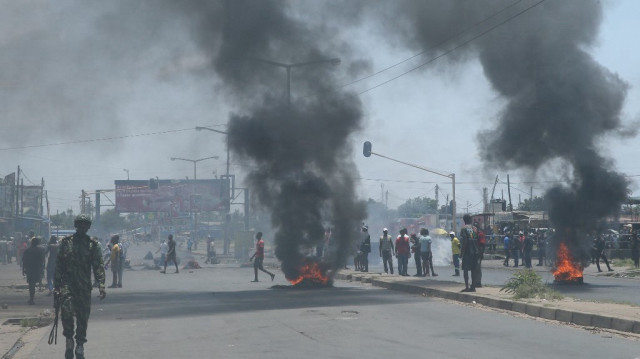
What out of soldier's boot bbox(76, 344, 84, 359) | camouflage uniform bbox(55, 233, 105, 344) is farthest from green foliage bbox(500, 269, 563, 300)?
soldier's boot bbox(76, 344, 84, 359)

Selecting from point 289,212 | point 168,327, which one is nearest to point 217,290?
point 289,212

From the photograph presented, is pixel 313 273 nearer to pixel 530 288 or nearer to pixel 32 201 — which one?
pixel 530 288

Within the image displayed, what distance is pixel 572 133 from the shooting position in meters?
21.8

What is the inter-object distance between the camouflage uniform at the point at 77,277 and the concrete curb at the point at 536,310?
21.8 feet

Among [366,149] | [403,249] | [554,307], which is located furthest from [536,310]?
[366,149]

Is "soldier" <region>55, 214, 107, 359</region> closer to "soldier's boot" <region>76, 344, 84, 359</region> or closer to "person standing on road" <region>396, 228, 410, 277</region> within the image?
"soldier's boot" <region>76, 344, 84, 359</region>

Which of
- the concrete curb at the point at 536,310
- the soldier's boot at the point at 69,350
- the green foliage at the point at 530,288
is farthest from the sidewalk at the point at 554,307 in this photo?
the soldier's boot at the point at 69,350

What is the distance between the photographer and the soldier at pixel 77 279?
8.41m

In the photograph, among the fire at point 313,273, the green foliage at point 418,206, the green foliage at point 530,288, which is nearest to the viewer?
the green foliage at point 530,288

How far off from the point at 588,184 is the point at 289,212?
7.96 m

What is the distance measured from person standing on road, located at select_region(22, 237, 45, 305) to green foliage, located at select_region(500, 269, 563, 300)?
10447 millimetres

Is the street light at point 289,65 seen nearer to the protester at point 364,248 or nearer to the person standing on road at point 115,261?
the protester at point 364,248

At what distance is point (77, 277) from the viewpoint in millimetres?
8547

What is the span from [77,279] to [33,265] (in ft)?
35.7
